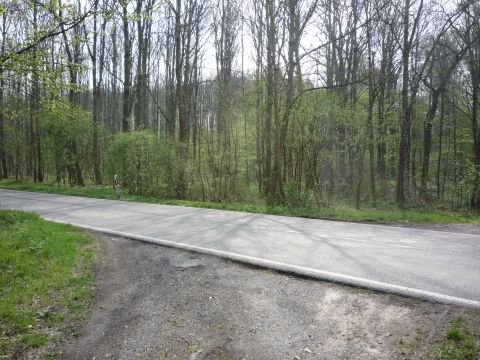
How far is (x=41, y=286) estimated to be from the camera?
5273 mm

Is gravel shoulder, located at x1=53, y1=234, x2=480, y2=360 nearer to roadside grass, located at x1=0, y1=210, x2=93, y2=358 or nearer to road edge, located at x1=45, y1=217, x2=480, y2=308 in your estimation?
road edge, located at x1=45, y1=217, x2=480, y2=308

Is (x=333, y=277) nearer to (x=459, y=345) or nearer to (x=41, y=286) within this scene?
(x=459, y=345)

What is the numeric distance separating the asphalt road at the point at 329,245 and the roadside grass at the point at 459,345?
755mm

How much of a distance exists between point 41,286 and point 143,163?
→ 13884mm

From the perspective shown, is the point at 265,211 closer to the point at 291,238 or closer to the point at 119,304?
the point at 291,238

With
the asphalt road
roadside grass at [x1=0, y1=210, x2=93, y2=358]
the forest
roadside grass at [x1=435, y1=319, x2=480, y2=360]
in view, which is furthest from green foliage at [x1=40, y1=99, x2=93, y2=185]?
roadside grass at [x1=435, y1=319, x2=480, y2=360]

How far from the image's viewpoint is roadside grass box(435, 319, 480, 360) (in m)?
3.31

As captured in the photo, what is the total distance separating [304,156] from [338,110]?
9.52 feet

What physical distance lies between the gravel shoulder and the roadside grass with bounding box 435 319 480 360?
9 cm

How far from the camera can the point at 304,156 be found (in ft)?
56.7

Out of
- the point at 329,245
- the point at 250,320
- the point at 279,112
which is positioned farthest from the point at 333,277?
the point at 279,112

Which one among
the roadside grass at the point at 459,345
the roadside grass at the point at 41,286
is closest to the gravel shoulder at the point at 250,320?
the roadside grass at the point at 459,345

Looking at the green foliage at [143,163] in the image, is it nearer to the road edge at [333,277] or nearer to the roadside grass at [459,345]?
the road edge at [333,277]

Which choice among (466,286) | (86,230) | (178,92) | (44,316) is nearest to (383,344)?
(466,286)
